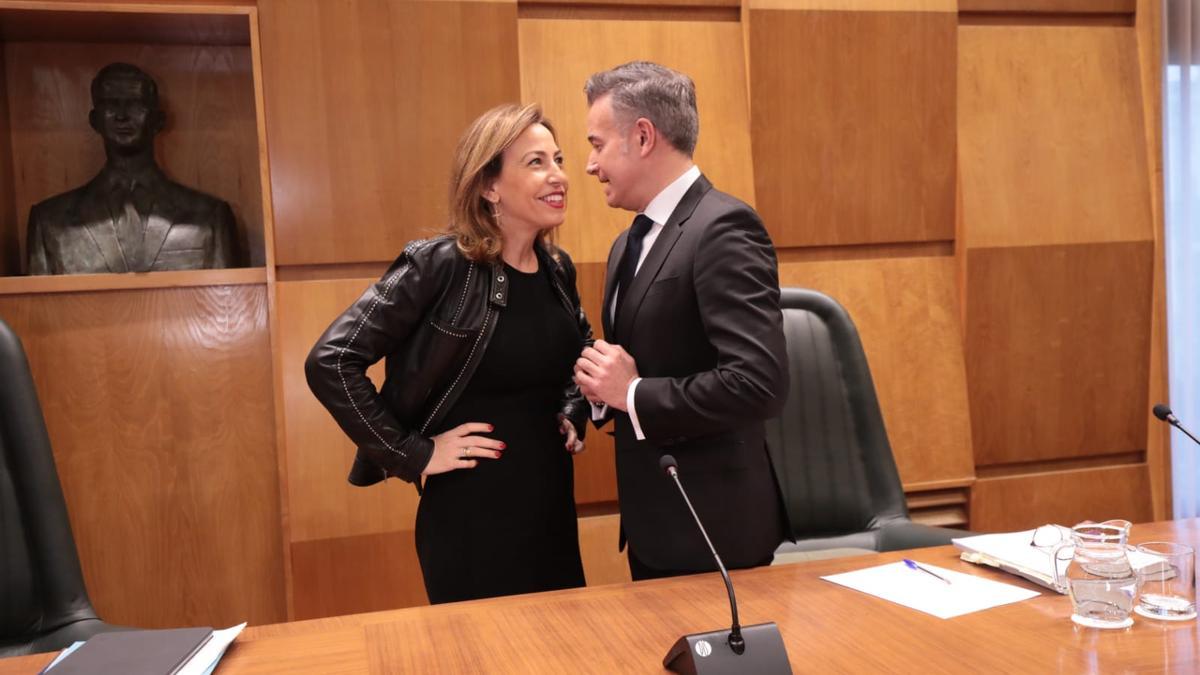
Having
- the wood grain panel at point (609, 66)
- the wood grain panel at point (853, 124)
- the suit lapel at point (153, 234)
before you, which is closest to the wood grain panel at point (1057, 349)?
the wood grain panel at point (853, 124)

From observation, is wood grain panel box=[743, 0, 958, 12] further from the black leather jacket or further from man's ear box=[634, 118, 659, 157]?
the black leather jacket

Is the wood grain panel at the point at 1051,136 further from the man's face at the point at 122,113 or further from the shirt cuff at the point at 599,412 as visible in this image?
the man's face at the point at 122,113

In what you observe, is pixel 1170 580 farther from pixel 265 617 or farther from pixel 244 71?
pixel 244 71

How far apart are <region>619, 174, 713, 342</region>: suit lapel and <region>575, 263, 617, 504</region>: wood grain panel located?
1075 millimetres

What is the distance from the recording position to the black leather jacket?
1.98 metres

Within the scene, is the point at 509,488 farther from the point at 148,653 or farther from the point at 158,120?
the point at 158,120

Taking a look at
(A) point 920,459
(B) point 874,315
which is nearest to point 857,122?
(B) point 874,315

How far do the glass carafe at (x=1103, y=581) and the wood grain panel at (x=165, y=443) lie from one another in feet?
7.31

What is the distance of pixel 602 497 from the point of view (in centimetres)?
A: 305

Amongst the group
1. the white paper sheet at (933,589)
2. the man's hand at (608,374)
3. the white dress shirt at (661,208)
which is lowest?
the white paper sheet at (933,589)

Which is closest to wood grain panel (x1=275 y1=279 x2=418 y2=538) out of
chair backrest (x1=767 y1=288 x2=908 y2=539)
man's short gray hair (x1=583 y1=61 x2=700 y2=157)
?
chair backrest (x1=767 y1=288 x2=908 y2=539)

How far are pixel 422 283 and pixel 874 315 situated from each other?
1.79m

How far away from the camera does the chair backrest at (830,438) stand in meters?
2.45

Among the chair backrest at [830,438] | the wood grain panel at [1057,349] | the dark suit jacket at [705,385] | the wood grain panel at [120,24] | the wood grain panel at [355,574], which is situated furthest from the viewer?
the wood grain panel at [1057,349]
